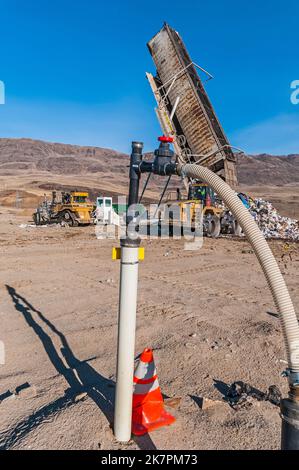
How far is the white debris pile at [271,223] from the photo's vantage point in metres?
14.7

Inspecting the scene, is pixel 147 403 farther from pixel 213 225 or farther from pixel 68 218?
pixel 68 218

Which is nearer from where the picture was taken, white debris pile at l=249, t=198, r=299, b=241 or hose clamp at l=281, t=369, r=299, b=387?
hose clamp at l=281, t=369, r=299, b=387

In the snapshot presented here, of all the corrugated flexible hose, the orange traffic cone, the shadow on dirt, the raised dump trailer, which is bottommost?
the shadow on dirt

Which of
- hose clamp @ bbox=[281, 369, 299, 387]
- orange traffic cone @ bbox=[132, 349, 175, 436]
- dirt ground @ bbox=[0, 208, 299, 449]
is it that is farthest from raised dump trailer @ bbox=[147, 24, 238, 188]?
hose clamp @ bbox=[281, 369, 299, 387]

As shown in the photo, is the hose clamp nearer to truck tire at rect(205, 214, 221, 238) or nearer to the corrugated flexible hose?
the corrugated flexible hose

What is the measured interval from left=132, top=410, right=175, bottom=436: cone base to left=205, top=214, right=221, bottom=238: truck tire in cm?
1145

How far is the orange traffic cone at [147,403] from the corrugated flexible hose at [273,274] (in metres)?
1.04

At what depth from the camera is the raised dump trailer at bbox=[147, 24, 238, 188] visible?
11586 millimetres

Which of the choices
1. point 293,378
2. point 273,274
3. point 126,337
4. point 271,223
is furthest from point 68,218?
point 293,378

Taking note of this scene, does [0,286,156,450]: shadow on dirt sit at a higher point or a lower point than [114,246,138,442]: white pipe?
lower

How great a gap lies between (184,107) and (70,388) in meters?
10.6

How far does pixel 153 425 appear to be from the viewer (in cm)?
237

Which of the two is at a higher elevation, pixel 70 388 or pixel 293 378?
pixel 293 378
